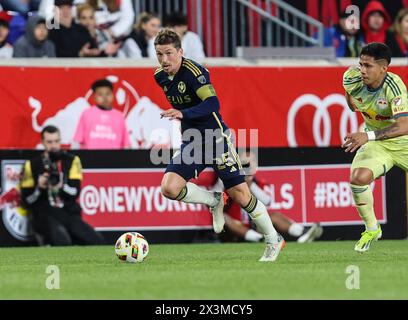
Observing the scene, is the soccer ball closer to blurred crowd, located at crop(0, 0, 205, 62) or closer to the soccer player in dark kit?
the soccer player in dark kit

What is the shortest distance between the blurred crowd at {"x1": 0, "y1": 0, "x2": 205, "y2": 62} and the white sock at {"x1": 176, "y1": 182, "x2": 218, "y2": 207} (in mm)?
7073

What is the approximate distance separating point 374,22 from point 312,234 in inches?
200

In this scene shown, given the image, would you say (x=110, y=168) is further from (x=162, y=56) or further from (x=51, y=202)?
(x=162, y=56)

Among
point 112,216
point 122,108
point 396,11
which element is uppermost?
point 396,11

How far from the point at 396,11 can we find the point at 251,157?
5.54m

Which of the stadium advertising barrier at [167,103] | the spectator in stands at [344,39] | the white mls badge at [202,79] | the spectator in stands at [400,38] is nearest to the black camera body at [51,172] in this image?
the stadium advertising barrier at [167,103]

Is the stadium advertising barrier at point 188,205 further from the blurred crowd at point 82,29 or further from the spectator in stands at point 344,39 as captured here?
the spectator in stands at point 344,39

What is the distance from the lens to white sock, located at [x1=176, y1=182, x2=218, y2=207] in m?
11.8

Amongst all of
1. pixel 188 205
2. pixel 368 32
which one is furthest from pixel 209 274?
pixel 368 32

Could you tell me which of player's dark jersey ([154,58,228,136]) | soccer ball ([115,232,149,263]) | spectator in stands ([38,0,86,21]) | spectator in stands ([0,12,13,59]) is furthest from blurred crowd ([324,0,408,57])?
soccer ball ([115,232,149,263])

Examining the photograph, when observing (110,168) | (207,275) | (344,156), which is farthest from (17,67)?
(207,275)

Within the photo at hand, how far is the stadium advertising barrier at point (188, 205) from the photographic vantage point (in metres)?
16.3

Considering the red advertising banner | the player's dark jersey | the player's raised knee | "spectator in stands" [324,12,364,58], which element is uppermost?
"spectator in stands" [324,12,364,58]

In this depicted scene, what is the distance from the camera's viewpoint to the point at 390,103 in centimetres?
1243
